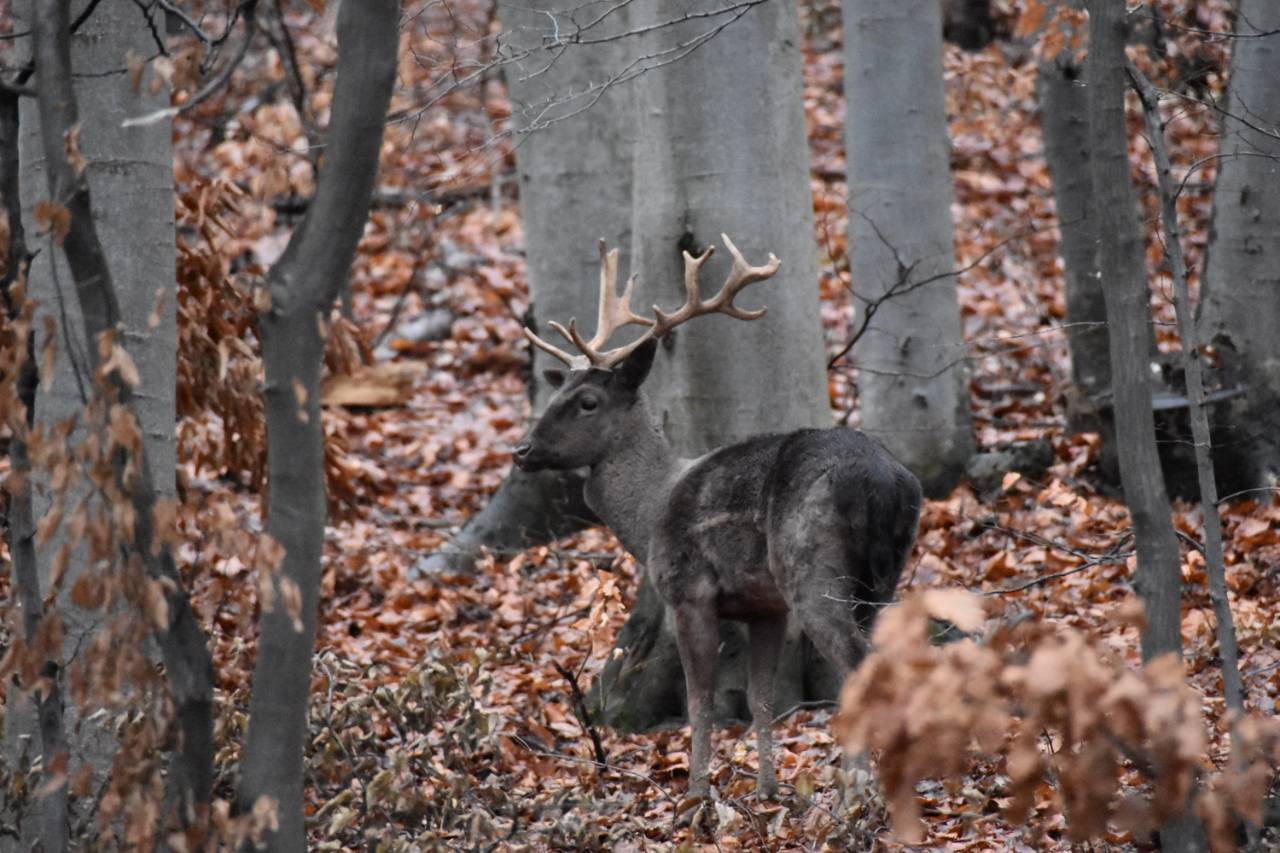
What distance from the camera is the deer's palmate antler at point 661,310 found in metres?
6.33

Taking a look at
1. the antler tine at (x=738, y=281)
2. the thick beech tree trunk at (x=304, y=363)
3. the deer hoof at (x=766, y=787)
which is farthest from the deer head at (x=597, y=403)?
the thick beech tree trunk at (x=304, y=363)

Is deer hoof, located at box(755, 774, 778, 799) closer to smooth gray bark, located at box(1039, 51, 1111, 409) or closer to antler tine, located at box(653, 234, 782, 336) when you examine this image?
antler tine, located at box(653, 234, 782, 336)

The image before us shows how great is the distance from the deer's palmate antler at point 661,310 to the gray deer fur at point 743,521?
70mm

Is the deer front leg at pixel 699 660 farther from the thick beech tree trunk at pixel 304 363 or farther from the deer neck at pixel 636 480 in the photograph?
the thick beech tree trunk at pixel 304 363

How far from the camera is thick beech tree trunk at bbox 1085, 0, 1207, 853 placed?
3.87 metres

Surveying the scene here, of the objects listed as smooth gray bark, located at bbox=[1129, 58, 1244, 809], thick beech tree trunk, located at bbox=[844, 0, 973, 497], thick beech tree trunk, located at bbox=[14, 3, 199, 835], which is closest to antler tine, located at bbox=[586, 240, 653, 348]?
thick beech tree trunk, located at bbox=[14, 3, 199, 835]

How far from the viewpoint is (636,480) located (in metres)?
6.57

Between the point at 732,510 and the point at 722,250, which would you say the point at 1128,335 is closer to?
the point at 732,510

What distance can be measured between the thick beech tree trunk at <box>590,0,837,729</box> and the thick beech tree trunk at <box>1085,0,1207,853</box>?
3.03 m

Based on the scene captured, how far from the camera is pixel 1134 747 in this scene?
9.64ft

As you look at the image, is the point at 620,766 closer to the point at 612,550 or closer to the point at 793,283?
the point at 793,283

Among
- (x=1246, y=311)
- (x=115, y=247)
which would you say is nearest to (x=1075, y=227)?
(x=1246, y=311)

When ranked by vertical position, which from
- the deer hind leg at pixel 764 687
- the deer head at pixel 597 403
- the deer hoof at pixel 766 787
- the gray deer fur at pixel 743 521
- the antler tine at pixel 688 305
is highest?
the antler tine at pixel 688 305

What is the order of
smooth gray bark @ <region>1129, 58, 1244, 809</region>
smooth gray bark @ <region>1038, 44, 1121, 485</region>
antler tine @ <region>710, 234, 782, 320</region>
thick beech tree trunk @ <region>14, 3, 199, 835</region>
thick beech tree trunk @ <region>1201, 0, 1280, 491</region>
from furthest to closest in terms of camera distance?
smooth gray bark @ <region>1038, 44, 1121, 485</region>
thick beech tree trunk @ <region>1201, 0, 1280, 491</region>
antler tine @ <region>710, 234, 782, 320</region>
thick beech tree trunk @ <region>14, 3, 199, 835</region>
smooth gray bark @ <region>1129, 58, 1244, 809</region>
